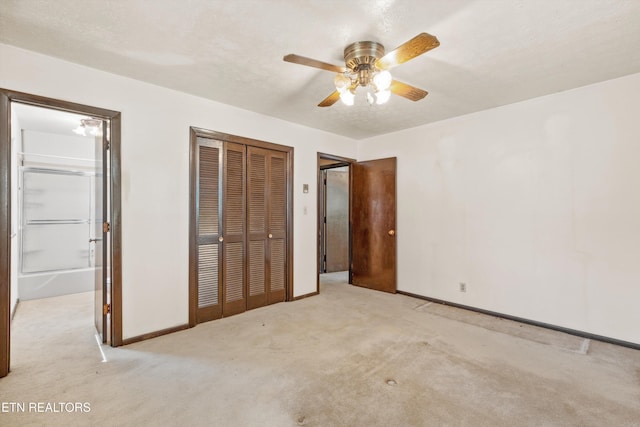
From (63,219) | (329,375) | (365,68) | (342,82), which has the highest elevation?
(365,68)

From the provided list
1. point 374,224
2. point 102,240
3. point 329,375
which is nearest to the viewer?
point 329,375

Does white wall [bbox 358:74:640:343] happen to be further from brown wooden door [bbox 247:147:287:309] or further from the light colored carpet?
brown wooden door [bbox 247:147:287:309]

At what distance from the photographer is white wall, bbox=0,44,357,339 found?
8.13ft

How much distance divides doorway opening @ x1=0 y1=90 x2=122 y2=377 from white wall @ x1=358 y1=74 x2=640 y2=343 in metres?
3.65

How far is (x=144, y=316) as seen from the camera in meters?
2.79

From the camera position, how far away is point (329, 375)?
218 cm

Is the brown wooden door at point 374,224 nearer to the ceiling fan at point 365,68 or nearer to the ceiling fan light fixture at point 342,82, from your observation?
the ceiling fan at point 365,68

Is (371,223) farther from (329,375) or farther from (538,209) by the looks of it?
(329,375)

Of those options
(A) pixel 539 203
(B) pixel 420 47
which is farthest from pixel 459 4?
(A) pixel 539 203

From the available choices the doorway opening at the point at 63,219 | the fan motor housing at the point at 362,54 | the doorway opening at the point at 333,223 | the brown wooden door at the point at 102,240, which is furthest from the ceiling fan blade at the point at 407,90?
the doorway opening at the point at 333,223

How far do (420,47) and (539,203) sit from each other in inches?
96.7

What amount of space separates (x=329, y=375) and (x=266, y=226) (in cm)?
206

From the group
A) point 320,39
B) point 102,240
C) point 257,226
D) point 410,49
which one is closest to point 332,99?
point 320,39

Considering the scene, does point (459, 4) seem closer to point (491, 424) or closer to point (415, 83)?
point (415, 83)
